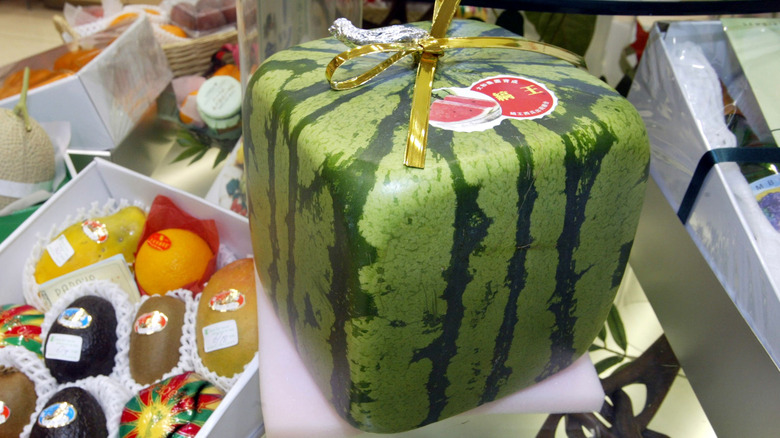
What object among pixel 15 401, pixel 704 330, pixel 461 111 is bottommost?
pixel 15 401

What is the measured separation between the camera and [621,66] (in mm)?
1440

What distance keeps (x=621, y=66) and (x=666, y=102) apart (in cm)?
55

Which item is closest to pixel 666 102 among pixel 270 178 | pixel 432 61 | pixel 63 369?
pixel 432 61

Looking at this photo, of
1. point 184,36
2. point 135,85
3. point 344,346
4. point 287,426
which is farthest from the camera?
point 184,36

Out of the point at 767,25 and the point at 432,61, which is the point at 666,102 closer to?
the point at 767,25

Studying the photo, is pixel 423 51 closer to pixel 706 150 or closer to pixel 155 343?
pixel 706 150

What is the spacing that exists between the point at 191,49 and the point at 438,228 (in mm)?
1325

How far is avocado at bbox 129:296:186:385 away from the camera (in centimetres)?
91

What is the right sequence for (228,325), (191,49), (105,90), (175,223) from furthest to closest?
(191,49), (105,90), (175,223), (228,325)

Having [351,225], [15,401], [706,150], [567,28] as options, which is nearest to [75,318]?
[15,401]

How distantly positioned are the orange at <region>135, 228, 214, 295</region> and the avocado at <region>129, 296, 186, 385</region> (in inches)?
3.2

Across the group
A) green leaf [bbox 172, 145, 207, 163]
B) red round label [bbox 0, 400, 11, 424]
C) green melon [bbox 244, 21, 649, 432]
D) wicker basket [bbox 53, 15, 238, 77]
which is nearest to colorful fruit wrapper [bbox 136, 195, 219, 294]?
green leaf [bbox 172, 145, 207, 163]

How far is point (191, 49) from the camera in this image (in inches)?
60.9

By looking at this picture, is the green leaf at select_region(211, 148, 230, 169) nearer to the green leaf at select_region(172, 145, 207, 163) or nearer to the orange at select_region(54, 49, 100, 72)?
the green leaf at select_region(172, 145, 207, 163)
